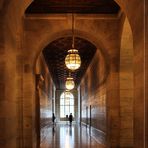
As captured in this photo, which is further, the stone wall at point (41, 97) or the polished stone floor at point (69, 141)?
the stone wall at point (41, 97)

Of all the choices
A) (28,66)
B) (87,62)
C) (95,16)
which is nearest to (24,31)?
(28,66)

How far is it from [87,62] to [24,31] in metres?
12.9

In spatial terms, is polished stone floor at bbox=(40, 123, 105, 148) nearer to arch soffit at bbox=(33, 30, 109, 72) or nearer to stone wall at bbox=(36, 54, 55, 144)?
stone wall at bbox=(36, 54, 55, 144)

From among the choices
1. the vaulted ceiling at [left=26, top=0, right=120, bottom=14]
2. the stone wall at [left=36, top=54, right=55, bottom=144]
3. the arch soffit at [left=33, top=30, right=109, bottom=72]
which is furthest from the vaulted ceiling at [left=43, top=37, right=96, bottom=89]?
the vaulted ceiling at [left=26, top=0, right=120, bottom=14]

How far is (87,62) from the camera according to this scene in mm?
27703

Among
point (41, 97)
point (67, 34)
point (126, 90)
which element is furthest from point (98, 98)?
point (126, 90)

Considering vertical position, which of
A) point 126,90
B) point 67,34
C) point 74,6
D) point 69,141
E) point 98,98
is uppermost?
point 74,6

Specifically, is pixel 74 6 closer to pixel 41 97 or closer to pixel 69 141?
pixel 69 141

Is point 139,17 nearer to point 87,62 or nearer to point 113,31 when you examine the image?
point 113,31

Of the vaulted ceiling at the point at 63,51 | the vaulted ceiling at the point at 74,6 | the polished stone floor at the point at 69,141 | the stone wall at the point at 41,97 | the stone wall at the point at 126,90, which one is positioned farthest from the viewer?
the vaulted ceiling at the point at 63,51

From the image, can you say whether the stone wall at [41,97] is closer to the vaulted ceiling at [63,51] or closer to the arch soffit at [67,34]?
the vaulted ceiling at [63,51]

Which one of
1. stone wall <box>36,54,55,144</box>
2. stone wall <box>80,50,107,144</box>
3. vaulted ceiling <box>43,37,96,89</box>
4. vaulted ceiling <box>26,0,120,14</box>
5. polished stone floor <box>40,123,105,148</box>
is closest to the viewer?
vaulted ceiling <box>26,0,120,14</box>

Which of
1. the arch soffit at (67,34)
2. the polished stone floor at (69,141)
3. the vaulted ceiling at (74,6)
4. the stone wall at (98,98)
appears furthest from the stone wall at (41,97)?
the vaulted ceiling at (74,6)

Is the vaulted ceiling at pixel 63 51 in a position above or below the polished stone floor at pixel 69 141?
above
